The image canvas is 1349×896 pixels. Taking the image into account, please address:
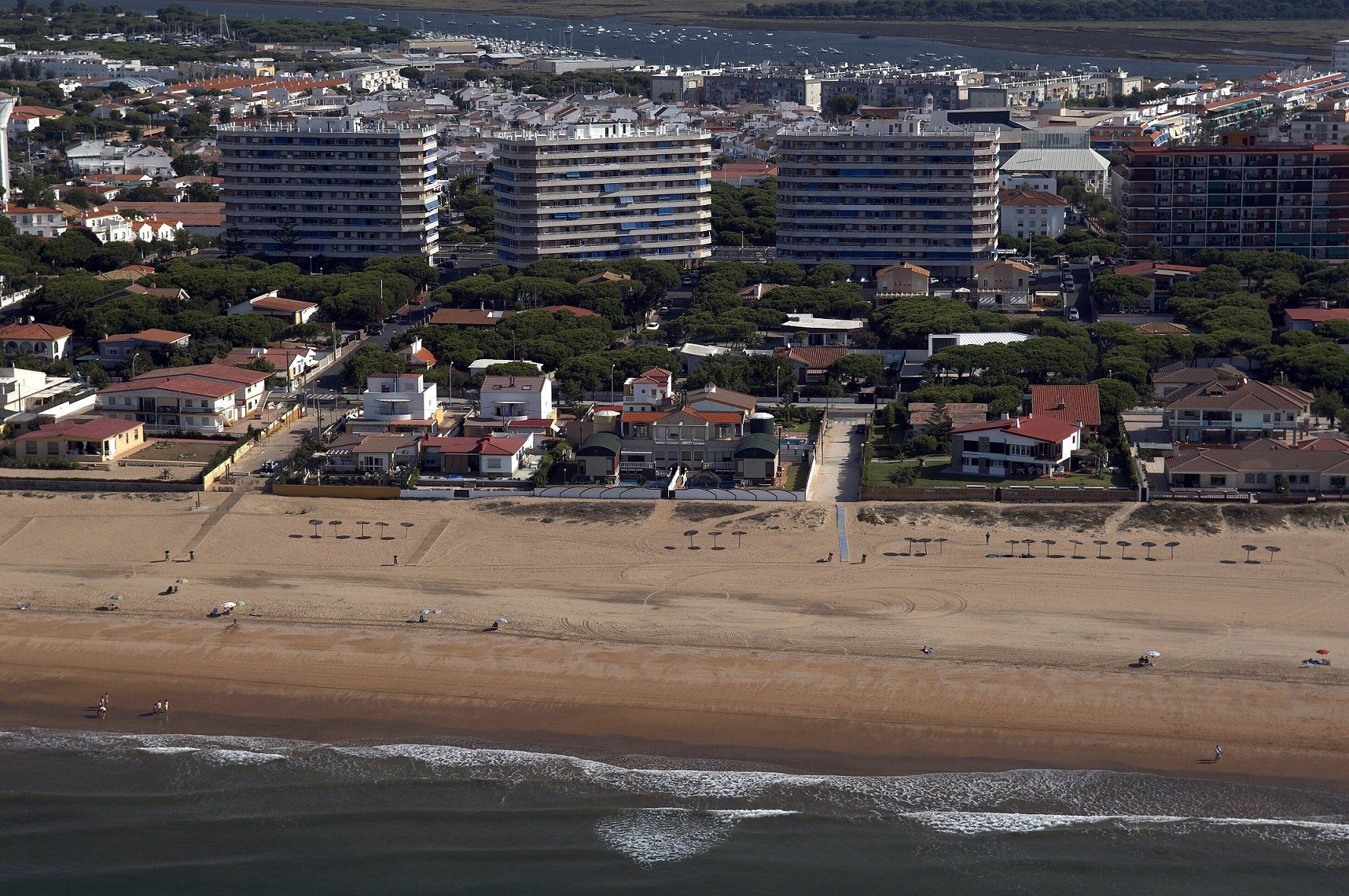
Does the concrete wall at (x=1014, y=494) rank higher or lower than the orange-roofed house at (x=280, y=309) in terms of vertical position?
lower

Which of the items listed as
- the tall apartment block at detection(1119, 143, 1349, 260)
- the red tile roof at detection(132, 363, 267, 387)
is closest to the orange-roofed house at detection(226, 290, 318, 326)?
the red tile roof at detection(132, 363, 267, 387)

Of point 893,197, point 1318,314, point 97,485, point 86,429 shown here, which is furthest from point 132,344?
point 1318,314

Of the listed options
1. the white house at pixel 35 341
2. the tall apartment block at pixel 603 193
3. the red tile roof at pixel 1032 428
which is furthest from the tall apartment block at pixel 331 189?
the red tile roof at pixel 1032 428

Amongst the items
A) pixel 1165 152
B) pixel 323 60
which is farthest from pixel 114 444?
pixel 323 60

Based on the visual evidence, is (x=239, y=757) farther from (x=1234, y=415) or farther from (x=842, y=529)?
(x=1234, y=415)

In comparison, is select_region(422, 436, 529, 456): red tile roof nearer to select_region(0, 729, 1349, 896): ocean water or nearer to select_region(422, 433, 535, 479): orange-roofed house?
select_region(422, 433, 535, 479): orange-roofed house

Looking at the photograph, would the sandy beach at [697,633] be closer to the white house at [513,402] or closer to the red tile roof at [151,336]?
the white house at [513,402]
